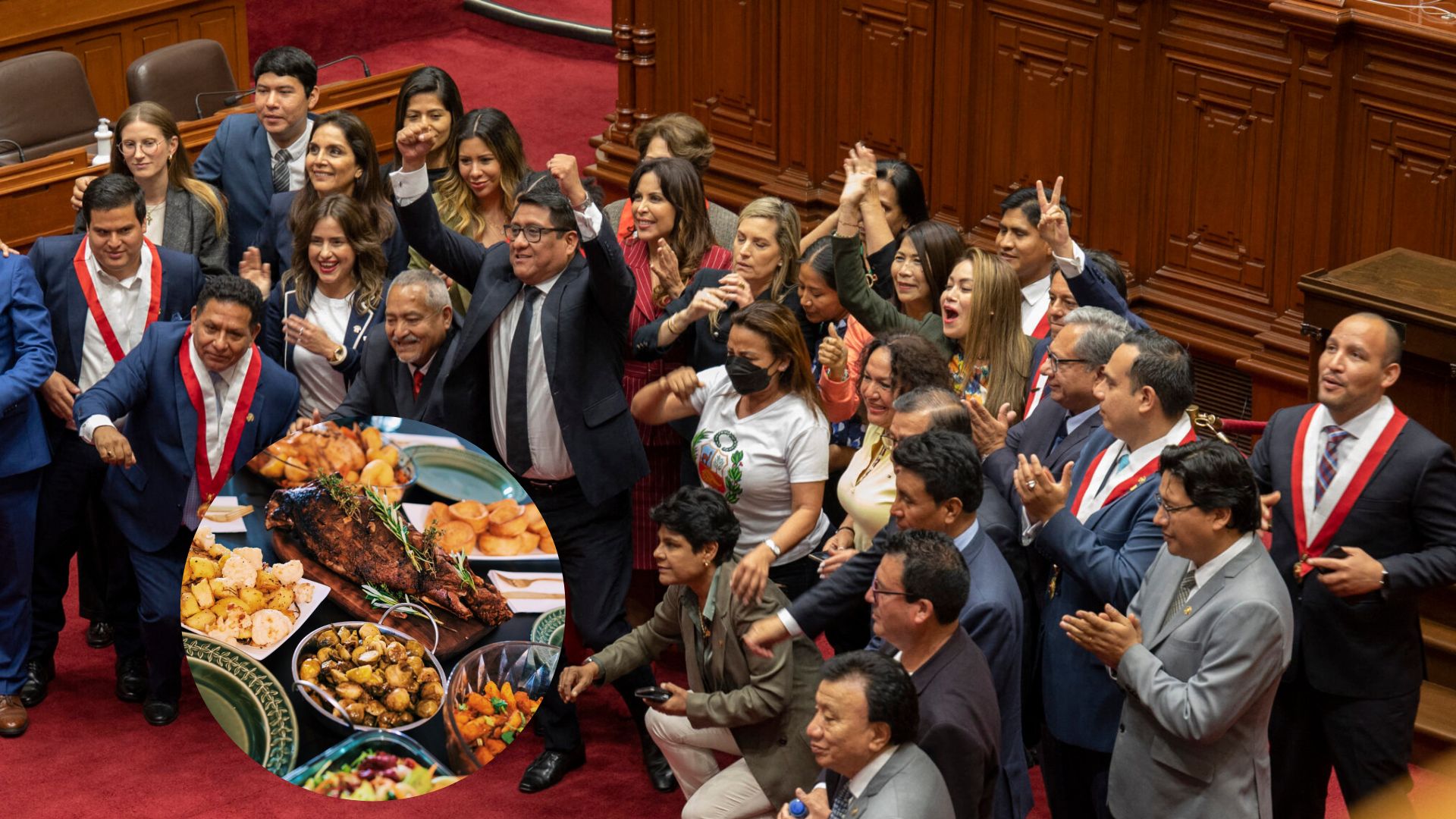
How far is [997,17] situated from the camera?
6.56m

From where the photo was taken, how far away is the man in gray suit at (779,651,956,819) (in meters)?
3.18

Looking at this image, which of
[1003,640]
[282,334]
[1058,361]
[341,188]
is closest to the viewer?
[1003,640]

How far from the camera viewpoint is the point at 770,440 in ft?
14.2

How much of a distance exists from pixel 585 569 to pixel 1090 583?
5.00ft

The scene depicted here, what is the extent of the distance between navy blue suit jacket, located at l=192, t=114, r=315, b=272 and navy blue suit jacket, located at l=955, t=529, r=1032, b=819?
10.3 feet

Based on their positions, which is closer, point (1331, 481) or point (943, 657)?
point (943, 657)

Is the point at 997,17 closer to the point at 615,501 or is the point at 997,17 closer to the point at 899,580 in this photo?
the point at 615,501

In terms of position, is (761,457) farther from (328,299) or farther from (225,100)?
(225,100)

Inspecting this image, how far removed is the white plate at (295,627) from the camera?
4211 millimetres

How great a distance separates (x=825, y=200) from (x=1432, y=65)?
2.48 m

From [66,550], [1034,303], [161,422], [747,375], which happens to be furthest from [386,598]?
[1034,303]

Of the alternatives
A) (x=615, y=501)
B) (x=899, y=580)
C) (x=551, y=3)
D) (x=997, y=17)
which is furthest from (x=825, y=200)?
(x=551, y=3)

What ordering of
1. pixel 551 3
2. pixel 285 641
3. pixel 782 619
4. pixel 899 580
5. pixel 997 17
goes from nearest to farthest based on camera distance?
pixel 899 580 < pixel 782 619 < pixel 285 641 < pixel 997 17 < pixel 551 3

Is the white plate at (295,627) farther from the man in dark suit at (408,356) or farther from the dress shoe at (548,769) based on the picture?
the dress shoe at (548,769)
